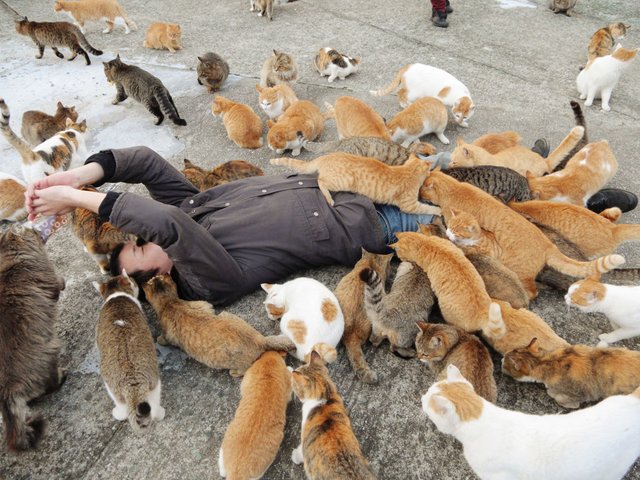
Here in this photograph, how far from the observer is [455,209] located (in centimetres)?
279

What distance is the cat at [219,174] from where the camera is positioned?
3.65 m

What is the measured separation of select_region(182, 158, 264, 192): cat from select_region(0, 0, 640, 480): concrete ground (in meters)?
0.46

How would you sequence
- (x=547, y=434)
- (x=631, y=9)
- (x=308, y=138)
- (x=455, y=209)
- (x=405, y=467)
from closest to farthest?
(x=547, y=434)
(x=405, y=467)
(x=455, y=209)
(x=308, y=138)
(x=631, y=9)

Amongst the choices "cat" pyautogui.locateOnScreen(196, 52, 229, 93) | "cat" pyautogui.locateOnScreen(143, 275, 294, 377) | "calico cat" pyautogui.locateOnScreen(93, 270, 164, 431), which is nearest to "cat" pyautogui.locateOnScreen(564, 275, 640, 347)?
"cat" pyautogui.locateOnScreen(143, 275, 294, 377)

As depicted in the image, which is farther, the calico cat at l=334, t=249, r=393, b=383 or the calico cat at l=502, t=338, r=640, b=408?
the calico cat at l=334, t=249, r=393, b=383

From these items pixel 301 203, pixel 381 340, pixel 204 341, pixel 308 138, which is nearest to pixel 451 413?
pixel 381 340

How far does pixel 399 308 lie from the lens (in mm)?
2354

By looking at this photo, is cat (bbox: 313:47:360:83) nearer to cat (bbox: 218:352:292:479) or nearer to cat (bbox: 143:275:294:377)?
Answer: cat (bbox: 143:275:294:377)

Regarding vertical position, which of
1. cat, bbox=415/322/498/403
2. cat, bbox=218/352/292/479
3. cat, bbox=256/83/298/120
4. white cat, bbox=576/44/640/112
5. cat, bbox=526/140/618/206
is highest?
white cat, bbox=576/44/640/112

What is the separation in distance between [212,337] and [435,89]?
360 centimetres

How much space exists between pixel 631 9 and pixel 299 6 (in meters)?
5.36

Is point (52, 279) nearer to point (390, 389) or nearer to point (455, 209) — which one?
point (390, 389)

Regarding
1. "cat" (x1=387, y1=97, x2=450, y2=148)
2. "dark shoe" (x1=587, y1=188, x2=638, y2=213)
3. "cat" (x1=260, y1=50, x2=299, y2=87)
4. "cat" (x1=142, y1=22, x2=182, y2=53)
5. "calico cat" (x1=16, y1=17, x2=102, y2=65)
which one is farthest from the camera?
"cat" (x1=142, y1=22, x2=182, y2=53)

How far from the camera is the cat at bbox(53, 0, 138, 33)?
669 centimetres
